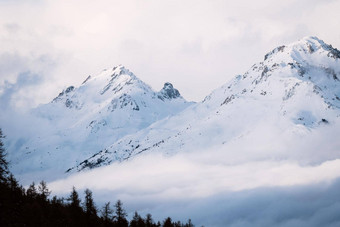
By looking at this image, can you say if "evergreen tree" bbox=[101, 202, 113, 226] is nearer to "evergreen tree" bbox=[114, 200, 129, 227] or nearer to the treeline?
the treeline

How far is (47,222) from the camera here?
6938 centimetres

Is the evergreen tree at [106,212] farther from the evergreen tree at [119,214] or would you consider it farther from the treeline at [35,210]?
the evergreen tree at [119,214]

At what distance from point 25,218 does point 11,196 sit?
19.0 feet

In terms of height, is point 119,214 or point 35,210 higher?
point 35,210

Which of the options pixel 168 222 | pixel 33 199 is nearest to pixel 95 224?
pixel 33 199

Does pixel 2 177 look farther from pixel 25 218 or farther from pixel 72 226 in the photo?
pixel 72 226

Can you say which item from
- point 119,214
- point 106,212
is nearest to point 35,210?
point 106,212

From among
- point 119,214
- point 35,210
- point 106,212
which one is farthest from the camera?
point 119,214

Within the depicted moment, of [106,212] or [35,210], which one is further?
[106,212]

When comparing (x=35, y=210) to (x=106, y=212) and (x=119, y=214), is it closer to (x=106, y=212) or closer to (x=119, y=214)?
(x=106, y=212)

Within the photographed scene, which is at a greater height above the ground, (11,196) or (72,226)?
(11,196)

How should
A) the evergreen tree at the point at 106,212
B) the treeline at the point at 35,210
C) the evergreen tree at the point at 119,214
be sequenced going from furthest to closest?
the evergreen tree at the point at 119,214 → the evergreen tree at the point at 106,212 → the treeline at the point at 35,210

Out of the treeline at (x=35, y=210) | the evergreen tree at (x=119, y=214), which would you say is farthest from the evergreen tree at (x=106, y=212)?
the evergreen tree at (x=119, y=214)

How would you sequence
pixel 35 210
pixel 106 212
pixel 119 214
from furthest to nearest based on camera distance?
pixel 119 214, pixel 106 212, pixel 35 210
